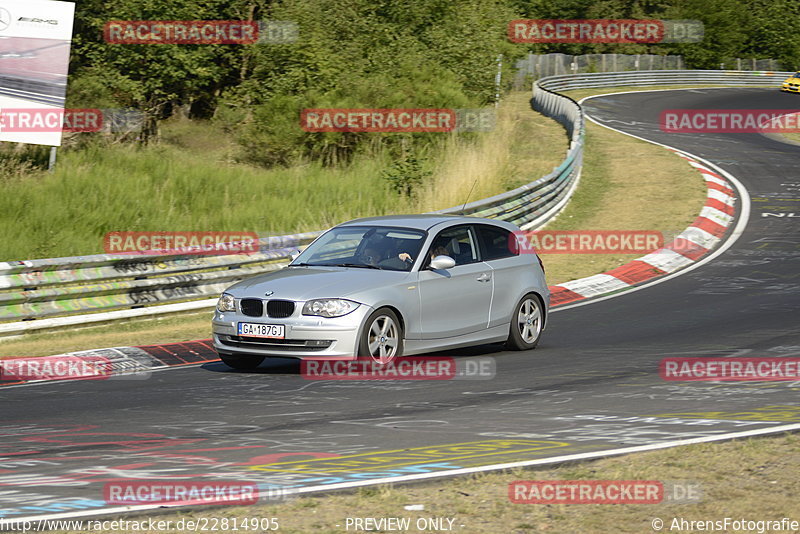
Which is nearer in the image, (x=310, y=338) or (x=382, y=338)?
(x=310, y=338)

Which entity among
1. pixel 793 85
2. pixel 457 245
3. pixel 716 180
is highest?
pixel 793 85

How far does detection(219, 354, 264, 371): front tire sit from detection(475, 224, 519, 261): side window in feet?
9.11

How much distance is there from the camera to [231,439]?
24.6 feet

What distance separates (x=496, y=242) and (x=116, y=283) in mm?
5181

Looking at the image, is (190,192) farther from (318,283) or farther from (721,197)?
(721,197)

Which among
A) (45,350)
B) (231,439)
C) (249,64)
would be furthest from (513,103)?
(231,439)

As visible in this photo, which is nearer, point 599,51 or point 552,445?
point 552,445

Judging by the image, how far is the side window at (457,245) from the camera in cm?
1158

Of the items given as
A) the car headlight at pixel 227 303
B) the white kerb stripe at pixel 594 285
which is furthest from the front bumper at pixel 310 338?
the white kerb stripe at pixel 594 285

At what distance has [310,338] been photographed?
10.2 meters

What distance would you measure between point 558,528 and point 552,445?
6.21 feet

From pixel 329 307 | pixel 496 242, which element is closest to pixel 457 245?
pixel 496 242

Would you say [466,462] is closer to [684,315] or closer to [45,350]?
[45,350]

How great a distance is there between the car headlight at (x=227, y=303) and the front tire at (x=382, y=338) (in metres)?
1.39
